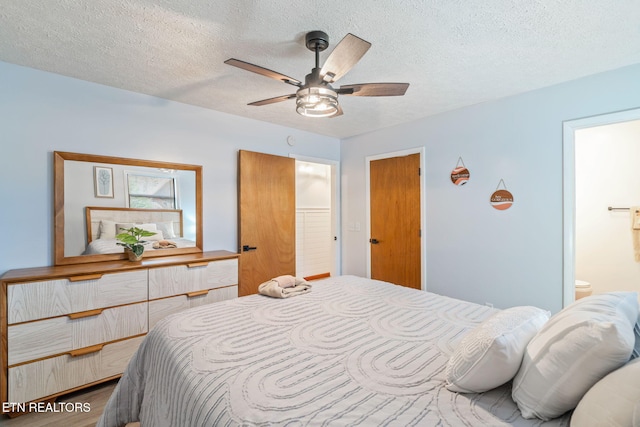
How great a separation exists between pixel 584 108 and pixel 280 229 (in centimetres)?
318

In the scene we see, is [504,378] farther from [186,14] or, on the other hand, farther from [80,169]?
[80,169]

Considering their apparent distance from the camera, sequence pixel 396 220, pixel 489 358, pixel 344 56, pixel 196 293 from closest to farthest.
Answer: pixel 489 358, pixel 344 56, pixel 196 293, pixel 396 220

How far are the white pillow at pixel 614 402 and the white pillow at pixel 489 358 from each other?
0.20 m

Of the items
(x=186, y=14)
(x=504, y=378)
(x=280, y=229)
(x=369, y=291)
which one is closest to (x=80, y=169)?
(x=186, y=14)

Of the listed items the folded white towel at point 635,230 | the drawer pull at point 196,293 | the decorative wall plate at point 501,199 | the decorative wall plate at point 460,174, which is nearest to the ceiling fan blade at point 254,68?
the drawer pull at point 196,293

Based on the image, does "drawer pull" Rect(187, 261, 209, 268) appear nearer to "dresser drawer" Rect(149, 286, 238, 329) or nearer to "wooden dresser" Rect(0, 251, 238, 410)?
"wooden dresser" Rect(0, 251, 238, 410)

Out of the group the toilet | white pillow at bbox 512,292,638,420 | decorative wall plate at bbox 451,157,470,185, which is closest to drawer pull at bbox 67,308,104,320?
white pillow at bbox 512,292,638,420

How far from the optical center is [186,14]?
1.59 m

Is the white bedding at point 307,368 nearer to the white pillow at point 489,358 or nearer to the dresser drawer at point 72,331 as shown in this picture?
the white pillow at point 489,358

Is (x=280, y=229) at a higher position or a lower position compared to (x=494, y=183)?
lower

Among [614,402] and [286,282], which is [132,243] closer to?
[286,282]

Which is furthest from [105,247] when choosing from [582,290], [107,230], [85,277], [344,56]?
[582,290]

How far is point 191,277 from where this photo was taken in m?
2.59

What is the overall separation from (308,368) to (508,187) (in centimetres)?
263
